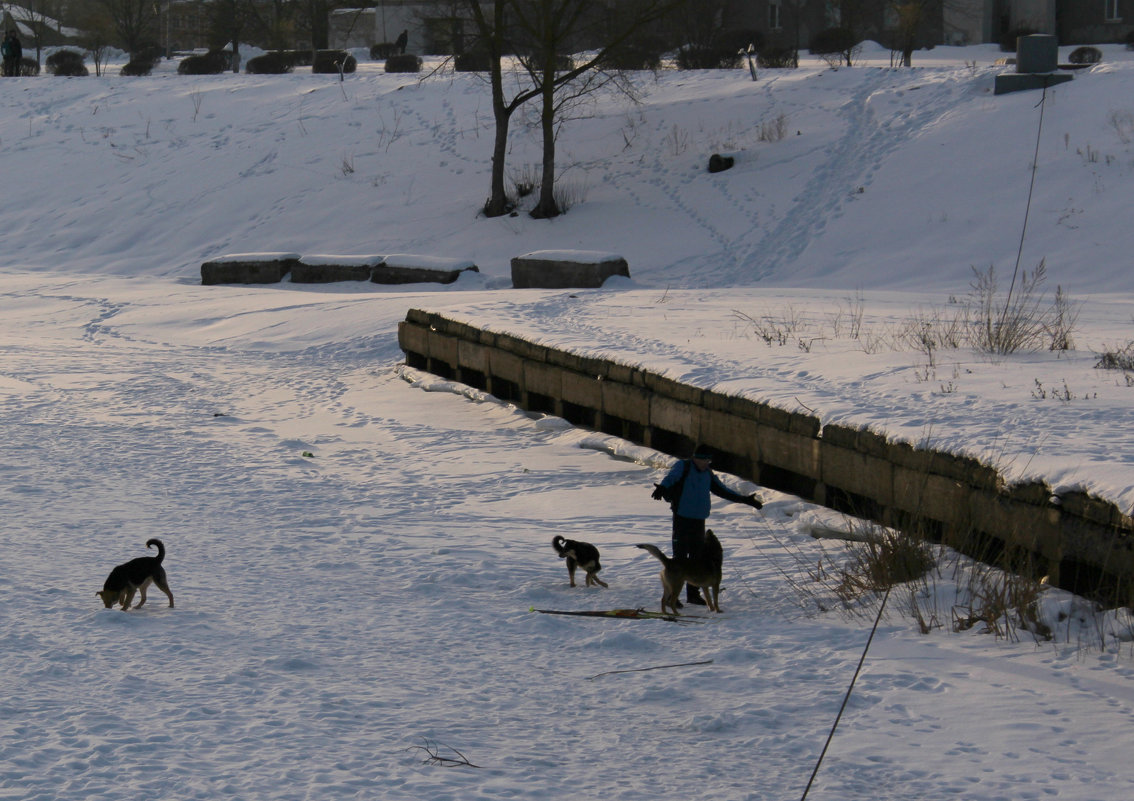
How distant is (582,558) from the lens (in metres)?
7.30

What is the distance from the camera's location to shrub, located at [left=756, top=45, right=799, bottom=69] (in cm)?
3699

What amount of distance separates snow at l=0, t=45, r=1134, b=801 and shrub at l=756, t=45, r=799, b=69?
12493 millimetres

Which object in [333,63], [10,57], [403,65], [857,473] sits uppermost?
[10,57]

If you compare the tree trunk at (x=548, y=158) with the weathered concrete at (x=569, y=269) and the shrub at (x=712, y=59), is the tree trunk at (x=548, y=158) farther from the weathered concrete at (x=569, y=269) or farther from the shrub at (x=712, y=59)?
the shrub at (x=712, y=59)

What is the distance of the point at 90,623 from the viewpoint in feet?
21.3

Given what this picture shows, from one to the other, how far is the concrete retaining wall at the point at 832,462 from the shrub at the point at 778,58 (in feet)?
84.4

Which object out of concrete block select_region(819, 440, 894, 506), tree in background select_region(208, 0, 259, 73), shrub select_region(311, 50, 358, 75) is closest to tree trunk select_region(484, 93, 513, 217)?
shrub select_region(311, 50, 358, 75)

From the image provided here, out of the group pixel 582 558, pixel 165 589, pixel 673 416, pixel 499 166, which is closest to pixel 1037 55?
pixel 499 166

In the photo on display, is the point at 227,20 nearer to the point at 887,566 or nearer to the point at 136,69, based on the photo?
the point at 136,69

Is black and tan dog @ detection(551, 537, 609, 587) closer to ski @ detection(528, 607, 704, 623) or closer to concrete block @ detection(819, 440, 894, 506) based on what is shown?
ski @ detection(528, 607, 704, 623)

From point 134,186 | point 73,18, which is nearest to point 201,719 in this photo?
point 134,186

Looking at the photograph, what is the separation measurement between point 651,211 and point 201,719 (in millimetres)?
21541

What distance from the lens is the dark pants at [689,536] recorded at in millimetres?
7293

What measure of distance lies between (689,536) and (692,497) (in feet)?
0.78
